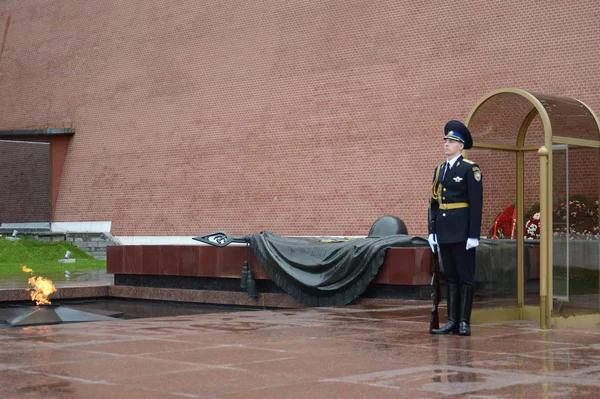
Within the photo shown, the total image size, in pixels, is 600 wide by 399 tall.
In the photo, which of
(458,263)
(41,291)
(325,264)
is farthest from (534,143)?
(41,291)

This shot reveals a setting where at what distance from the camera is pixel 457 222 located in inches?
237

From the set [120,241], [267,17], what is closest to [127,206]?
[120,241]

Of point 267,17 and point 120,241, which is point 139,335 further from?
point 120,241

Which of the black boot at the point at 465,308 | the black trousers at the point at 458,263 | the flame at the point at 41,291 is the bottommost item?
the flame at the point at 41,291

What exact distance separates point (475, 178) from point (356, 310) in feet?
8.14

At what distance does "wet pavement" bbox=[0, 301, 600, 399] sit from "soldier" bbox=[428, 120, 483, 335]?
0.74 ft

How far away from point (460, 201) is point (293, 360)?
1856 mm

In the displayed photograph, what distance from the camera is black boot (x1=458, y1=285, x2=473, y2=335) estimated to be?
6.00 meters

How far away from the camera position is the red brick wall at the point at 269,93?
15641mm

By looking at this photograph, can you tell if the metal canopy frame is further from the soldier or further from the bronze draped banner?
the bronze draped banner

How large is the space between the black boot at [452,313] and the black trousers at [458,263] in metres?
0.05

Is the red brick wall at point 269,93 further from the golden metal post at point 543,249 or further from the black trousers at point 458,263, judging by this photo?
the black trousers at point 458,263

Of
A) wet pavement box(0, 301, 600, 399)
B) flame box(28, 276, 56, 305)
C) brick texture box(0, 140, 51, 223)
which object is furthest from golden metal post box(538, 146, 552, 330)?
brick texture box(0, 140, 51, 223)

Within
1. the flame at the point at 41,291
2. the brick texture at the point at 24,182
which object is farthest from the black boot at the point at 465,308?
the brick texture at the point at 24,182
